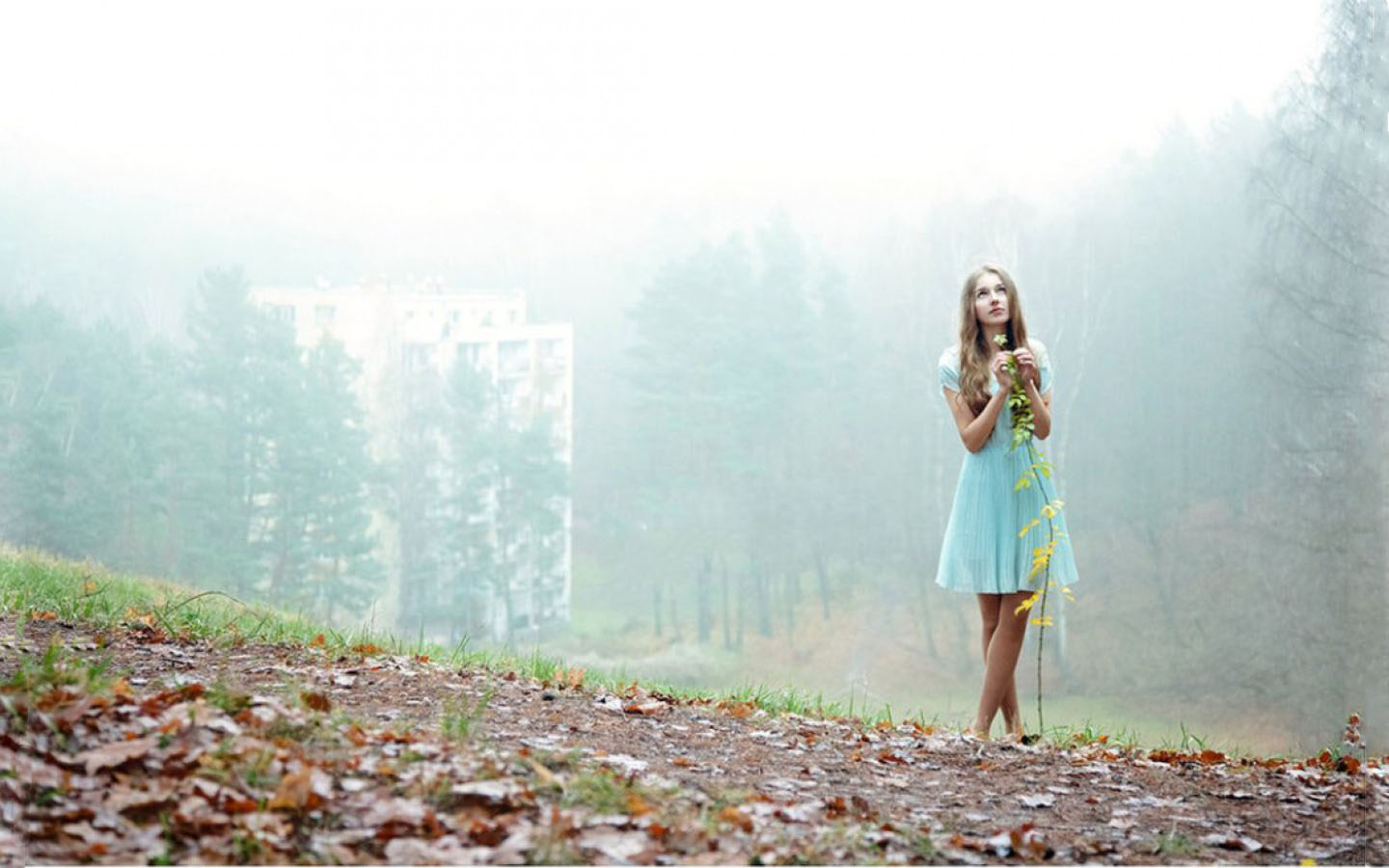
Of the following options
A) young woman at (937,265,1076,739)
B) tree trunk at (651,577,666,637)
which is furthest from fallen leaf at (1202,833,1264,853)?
tree trunk at (651,577,666,637)

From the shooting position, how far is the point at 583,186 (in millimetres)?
19344

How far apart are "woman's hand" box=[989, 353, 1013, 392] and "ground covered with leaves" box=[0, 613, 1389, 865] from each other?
3.54 ft

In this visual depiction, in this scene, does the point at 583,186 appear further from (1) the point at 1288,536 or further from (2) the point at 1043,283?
(1) the point at 1288,536

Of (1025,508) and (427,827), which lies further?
(1025,508)

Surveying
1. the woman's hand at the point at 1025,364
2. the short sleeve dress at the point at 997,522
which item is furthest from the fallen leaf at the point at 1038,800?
the woman's hand at the point at 1025,364

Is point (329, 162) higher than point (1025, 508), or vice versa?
point (329, 162)

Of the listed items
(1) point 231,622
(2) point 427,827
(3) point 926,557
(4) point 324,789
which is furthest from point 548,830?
(3) point 926,557

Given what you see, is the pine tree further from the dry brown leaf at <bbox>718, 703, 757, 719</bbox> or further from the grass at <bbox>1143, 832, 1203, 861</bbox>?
the grass at <bbox>1143, 832, 1203, 861</bbox>

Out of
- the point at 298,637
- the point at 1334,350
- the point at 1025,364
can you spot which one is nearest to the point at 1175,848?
the point at 1025,364

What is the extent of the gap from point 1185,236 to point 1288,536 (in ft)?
14.7

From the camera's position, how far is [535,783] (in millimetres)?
2447

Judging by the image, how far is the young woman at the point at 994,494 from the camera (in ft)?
13.3

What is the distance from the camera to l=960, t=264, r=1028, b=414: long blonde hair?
4125 millimetres

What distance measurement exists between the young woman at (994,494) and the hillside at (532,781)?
405mm
